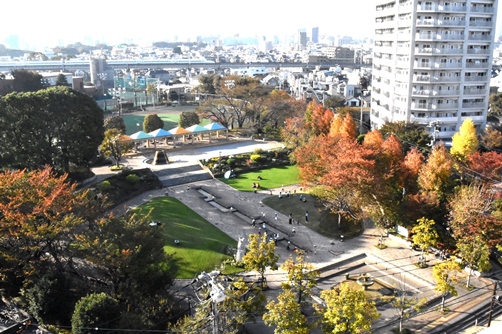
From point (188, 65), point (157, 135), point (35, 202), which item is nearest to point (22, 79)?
point (157, 135)

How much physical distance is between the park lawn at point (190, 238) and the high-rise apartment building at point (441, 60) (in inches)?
999

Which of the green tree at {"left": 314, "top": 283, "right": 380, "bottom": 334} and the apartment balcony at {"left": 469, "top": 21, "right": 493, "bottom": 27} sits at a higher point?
the apartment balcony at {"left": 469, "top": 21, "right": 493, "bottom": 27}

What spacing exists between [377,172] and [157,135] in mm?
24228

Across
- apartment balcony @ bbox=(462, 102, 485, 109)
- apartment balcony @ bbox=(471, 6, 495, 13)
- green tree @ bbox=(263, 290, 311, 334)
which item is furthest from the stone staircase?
apartment balcony @ bbox=(471, 6, 495, 13)

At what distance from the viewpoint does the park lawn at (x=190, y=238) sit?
20469mm

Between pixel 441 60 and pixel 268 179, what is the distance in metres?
21.7

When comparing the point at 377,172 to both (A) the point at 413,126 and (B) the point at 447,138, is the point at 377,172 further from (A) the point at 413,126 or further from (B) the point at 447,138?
(B) the point at 447,138

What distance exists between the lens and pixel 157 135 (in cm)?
4156

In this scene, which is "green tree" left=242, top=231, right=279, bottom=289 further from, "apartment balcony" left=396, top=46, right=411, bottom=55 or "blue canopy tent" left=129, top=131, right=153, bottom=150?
"apartment balcony" left=396, top=46, right=411, bottom=55

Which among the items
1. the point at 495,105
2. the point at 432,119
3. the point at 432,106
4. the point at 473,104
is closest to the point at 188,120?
the point at 432,106

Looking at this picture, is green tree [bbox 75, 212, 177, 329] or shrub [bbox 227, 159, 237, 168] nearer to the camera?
green tree [bbox 75, 212, 177, 329]

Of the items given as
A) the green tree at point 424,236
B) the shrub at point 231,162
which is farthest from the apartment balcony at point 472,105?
the green tree at point 424,236

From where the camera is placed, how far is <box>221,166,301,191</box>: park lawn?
107 feet

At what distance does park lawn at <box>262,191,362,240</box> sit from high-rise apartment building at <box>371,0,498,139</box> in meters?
18.3
